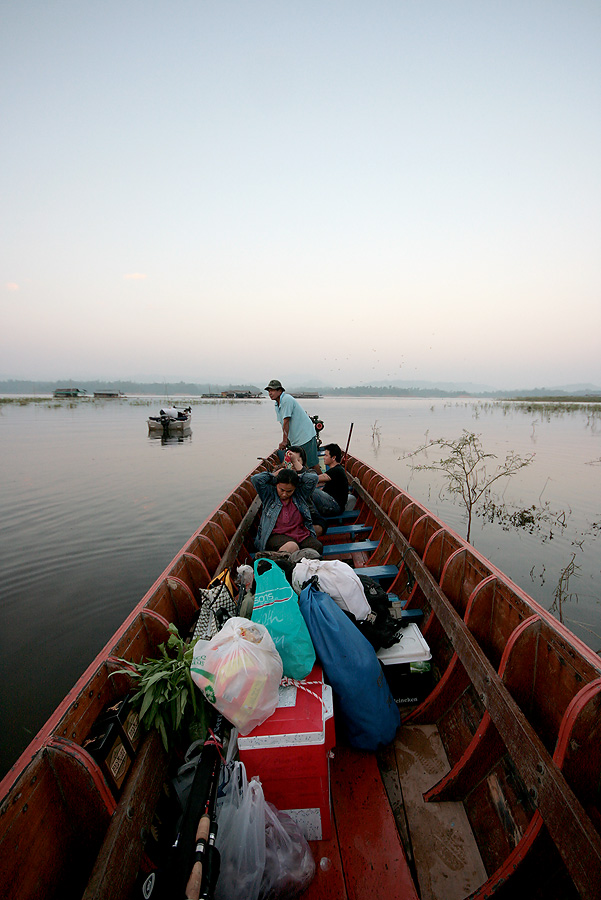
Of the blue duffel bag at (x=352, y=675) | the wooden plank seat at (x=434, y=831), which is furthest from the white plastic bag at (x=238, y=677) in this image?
the wooden plank seat at (x=434, y=831)

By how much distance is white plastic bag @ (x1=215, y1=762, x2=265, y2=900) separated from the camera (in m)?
1.57

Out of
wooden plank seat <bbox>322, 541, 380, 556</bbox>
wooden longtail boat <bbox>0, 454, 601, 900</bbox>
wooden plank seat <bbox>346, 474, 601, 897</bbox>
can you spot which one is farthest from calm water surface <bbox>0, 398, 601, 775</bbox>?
wooden plank seat <bbox>346, 474, 601, 897</bbox>

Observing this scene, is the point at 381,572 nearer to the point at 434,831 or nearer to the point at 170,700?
the point at 434,831

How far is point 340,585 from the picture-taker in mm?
2766

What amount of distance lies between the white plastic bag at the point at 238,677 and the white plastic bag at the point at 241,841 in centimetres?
21

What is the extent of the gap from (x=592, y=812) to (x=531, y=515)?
8374 millimetres

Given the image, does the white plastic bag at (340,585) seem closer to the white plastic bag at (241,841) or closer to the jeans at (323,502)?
the white plastic bag at (241,841)

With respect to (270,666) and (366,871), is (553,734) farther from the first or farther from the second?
(270,666)

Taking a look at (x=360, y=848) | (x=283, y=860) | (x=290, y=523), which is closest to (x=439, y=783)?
(x=360, y=848)

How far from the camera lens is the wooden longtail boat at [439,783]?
4.68 feet

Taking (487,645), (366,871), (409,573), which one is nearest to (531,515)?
(409,573)

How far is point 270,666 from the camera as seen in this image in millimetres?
1992

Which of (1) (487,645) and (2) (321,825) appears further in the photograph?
(1) (487,645)

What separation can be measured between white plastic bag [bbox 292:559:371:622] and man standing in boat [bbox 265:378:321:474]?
3.58 metres
